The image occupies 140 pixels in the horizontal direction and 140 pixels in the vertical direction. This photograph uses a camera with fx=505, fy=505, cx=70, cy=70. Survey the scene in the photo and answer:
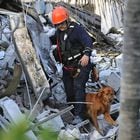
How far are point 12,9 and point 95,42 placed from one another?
657 centimetres

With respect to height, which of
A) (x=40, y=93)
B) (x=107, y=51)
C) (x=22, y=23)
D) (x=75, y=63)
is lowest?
(x=107, y=51)

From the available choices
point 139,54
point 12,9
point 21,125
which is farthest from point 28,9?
point 21,125

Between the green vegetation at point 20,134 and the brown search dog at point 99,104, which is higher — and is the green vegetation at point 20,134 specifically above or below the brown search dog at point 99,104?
above

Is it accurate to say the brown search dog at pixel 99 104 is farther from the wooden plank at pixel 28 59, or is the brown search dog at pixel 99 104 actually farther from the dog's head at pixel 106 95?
the wooden plank at pixel 28 59

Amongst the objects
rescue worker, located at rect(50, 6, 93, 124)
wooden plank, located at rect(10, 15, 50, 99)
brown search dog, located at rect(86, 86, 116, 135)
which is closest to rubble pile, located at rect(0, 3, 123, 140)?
wooden plank, located at rect(10, 15, 50, 99)

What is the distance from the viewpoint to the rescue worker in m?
7.58

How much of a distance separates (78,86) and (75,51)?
59 centimetres

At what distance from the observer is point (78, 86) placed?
312 inches

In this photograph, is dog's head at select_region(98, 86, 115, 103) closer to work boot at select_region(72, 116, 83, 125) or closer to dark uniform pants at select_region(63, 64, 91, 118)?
dark uniform pants at select_region(63, 64, 91, 118)

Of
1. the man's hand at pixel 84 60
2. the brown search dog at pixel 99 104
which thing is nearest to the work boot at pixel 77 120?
the brown search dog at pixel 99 104

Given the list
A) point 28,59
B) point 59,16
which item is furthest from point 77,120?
point 59,16

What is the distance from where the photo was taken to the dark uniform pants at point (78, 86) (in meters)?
7.82

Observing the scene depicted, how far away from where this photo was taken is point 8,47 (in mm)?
10125

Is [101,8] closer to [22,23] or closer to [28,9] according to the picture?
[22,23]
